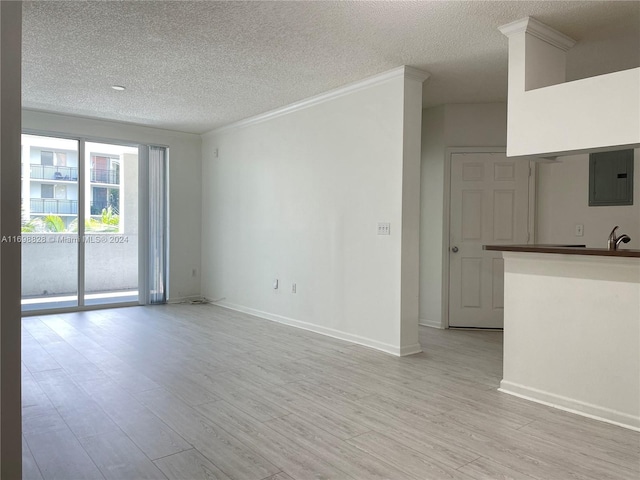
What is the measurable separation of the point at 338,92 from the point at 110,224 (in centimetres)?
400

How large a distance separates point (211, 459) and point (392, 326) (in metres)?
2.45

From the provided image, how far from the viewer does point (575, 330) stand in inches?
119

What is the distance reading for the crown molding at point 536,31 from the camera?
328cm

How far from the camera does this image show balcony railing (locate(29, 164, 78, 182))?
6.16 metres

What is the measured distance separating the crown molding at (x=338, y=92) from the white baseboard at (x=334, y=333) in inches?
100

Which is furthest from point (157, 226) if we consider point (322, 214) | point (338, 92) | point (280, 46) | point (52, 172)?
point (280, 46)

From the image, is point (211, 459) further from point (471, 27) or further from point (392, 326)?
point (471, 27)

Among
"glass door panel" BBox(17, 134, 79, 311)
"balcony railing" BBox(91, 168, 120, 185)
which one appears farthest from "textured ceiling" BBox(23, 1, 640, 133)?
"balcony railing" BBox(91, 168, 120, 185)

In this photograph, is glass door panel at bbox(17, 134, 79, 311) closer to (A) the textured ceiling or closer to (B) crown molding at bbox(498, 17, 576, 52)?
(A) the textured ceiling

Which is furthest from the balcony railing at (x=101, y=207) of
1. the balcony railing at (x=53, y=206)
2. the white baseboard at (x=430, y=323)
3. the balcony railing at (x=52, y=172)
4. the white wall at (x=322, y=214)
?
the white baseboard at (x=430, y=323)

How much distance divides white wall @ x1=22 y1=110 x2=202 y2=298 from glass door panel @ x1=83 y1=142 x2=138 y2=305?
33 centimetres

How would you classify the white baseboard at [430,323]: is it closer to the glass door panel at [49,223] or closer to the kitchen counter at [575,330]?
the kitchen counter at [575,330]

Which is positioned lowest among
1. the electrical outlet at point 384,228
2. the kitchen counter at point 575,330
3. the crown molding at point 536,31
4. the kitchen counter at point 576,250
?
the kitchen counter at point 575,330

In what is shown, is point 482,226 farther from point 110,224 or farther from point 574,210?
point 110,224
